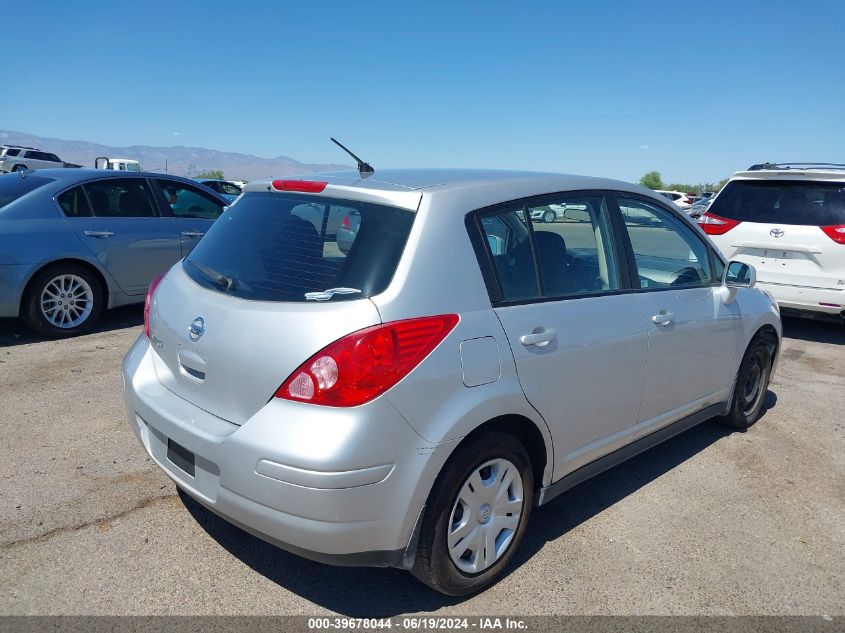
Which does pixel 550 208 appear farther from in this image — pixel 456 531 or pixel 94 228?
pixel 94 228

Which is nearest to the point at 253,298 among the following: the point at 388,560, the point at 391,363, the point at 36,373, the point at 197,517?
the point at 391,363

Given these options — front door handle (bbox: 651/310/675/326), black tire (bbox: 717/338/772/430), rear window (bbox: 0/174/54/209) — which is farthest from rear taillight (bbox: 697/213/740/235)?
rear window (bbox: 0/174/54/209)

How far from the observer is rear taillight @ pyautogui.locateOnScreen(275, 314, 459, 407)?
2.32 metres

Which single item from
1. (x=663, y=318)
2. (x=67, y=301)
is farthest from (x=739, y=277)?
(x=67, y=301)

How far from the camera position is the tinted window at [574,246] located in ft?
10.3

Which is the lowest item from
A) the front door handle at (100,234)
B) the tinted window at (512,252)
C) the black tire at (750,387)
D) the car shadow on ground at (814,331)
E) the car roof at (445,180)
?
the car shadow on ground at (814,331)

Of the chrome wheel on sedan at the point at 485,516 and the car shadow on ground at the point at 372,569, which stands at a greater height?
the chrome wheel on sedan at the point at 485,516

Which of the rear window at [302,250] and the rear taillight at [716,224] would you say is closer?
the rear window at [302,250]

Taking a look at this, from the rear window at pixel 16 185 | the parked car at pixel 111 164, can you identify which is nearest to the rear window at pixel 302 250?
the rear window at pixel 16 185

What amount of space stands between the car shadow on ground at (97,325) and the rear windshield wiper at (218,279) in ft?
13.5

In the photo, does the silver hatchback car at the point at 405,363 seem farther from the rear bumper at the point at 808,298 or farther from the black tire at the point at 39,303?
the rear bumper at the point at 808,298

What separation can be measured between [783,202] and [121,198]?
7.02 m

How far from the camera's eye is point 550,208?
3.23 m

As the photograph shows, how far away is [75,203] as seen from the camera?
6602 millimetres
